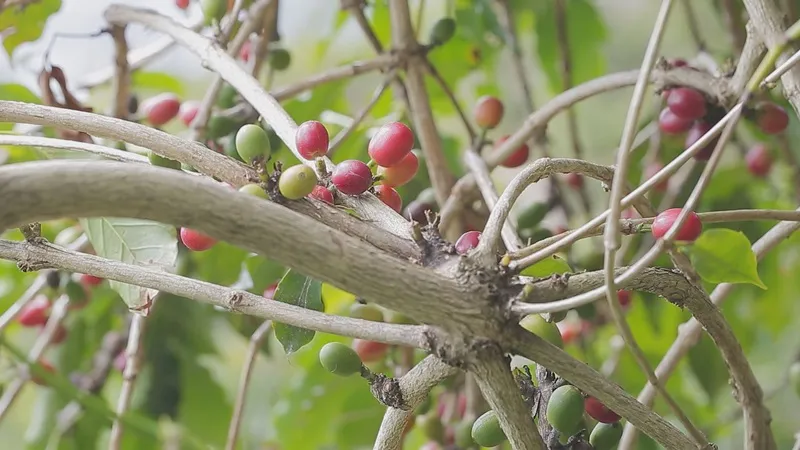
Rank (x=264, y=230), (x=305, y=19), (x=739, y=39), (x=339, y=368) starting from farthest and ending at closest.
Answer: (x=305, y=19)
(x=739, y=39)
(x=339, y=368)
(x=264, y=230)

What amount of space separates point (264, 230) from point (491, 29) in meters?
0.86

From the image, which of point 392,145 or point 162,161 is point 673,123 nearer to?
point 392,145

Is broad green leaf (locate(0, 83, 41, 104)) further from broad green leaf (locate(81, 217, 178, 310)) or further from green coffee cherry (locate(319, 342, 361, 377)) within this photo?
green coffee cherry (locate(319, 342, 361, 377))

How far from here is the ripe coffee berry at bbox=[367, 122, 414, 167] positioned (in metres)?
0.63

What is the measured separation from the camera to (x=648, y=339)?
128cm

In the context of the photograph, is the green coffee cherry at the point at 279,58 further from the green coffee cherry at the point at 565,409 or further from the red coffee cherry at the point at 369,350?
the green coffee cherry at the point at 565,409

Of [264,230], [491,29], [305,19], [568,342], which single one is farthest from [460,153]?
[305,19]

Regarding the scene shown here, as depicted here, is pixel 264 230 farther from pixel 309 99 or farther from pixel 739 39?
pixel 739 39

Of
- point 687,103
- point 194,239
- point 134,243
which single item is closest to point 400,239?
point 194,239

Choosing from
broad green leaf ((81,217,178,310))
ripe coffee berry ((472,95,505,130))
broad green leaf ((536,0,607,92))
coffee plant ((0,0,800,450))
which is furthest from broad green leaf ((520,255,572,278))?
broad green leaf ((536,0,607,92))

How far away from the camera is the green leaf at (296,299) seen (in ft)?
2.03

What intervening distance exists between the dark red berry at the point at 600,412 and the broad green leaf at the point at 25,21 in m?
→ 0.80

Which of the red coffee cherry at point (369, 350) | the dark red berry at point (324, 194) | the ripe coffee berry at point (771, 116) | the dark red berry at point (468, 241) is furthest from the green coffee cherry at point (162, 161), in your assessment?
the ripe coffee berry at point (771, 116)

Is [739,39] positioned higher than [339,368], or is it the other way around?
[739,39]
